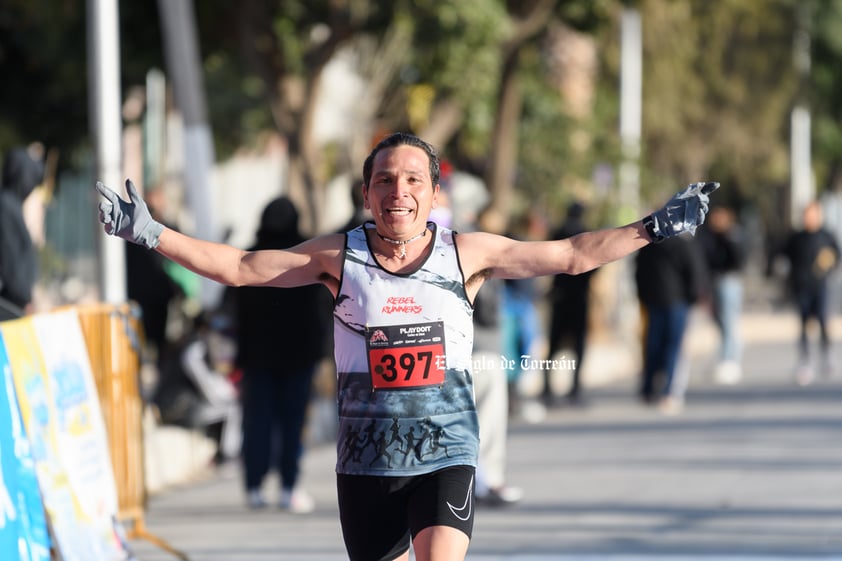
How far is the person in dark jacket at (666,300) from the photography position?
54.9 ft

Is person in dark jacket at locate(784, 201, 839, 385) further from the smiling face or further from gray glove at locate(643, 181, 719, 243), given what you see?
the smiling face

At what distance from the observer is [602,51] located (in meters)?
33.9

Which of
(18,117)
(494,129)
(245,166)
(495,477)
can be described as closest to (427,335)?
(495,477)

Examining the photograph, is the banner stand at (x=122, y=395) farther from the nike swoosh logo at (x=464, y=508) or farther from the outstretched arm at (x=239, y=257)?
the nike swoosh logo at (x=464, y=508)

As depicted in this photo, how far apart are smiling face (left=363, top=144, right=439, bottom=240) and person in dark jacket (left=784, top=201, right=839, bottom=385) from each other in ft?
46.0

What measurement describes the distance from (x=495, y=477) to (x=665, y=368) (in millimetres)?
6465

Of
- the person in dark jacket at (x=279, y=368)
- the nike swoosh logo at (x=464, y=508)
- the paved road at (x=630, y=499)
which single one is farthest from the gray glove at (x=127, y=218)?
the person in dark jacket at (x=279, y=368)

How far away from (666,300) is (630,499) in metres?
6.29

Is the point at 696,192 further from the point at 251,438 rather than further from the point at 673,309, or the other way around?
the point at 673,309

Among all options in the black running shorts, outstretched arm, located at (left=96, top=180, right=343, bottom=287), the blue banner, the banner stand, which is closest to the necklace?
outstretched arm, located at (left=96, top=180, right=343, bottom=287)

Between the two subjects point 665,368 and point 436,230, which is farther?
point 665,368

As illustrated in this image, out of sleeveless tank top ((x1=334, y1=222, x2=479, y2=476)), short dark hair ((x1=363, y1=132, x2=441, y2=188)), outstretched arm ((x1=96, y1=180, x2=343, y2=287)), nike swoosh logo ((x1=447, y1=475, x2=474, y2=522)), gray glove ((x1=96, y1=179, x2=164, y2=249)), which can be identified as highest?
short dark hair ((x1=363, y1=132, x2=441, y2=188))

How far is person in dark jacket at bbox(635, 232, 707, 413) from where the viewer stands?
54.9 ft

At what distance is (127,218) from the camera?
209 inches
